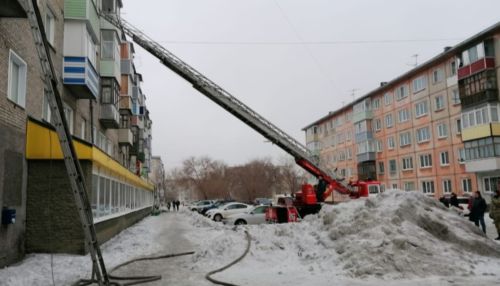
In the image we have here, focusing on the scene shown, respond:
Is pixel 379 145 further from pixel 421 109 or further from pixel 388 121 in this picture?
pixel 421 109

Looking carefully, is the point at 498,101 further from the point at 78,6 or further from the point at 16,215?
the point at 16,215

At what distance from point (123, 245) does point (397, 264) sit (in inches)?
378

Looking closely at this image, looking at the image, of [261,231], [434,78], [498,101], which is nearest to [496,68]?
[498,101]

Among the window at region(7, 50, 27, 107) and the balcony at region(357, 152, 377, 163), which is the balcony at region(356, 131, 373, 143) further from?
the window at region(7, 50, 27, 107)

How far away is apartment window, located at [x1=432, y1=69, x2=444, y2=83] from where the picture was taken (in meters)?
43.1

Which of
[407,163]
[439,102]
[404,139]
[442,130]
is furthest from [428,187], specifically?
[439,102]

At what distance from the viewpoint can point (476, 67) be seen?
36.6 m

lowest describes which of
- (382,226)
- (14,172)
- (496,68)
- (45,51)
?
(382,226)

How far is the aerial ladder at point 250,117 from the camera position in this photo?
24.0m

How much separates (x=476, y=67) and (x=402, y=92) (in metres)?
14.2

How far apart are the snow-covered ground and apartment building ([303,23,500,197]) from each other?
13.2m

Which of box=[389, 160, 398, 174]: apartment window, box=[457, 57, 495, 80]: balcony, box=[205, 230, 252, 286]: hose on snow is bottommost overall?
box=[205, 230, 252, 286]: hose on snow

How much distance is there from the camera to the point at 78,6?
58.9 ft

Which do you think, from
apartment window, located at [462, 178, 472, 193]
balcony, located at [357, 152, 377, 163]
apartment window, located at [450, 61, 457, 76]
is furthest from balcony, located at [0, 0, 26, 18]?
balcony, located at [357, 152, 377, 163]
